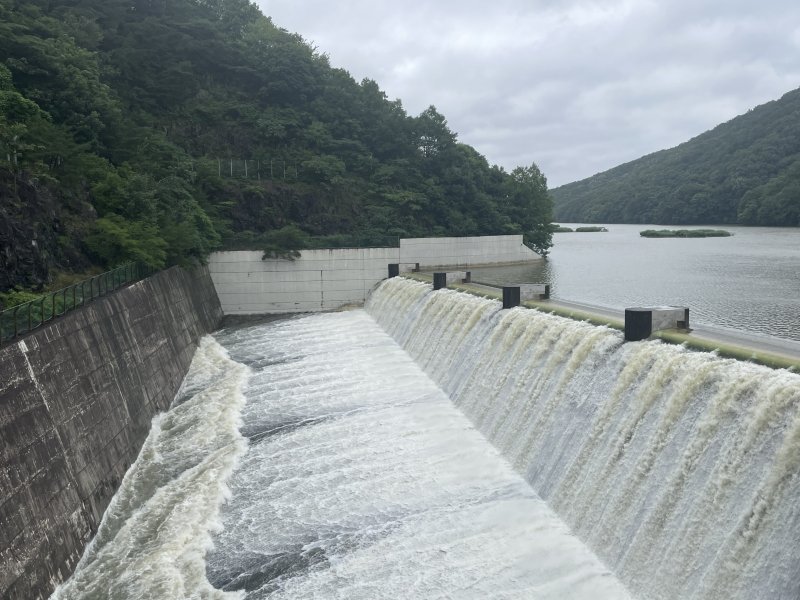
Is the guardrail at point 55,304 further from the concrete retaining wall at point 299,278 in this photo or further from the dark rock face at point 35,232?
the concrete retaining wall at point 299,278

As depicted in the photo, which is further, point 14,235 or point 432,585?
point 14,235

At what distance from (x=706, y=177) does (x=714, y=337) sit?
84088 millimetres

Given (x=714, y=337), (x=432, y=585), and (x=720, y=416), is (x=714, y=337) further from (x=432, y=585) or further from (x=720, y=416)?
(x=432, y=585)

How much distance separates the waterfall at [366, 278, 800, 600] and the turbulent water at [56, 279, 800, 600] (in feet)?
0.09

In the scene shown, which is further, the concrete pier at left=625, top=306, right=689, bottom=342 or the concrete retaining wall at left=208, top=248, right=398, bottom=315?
the concrete retaining wall at left=208, top=248, right=398, bottom=315

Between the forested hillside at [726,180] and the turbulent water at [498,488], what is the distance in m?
63.3

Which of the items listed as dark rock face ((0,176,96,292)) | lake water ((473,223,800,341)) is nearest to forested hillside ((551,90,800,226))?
lake water ((473,223,800,341))

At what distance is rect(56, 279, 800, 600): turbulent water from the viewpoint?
25.0ft

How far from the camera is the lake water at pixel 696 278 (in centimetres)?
1953

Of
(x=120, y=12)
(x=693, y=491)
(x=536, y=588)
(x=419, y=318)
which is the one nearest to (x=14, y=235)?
(x=419, y=318)

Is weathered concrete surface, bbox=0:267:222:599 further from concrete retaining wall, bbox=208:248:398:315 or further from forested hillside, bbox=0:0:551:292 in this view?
concrete retaining wall, bbox=208:248:398:315

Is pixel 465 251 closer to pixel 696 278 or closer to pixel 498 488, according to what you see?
pixel 696 278

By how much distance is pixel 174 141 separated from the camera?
4341cm

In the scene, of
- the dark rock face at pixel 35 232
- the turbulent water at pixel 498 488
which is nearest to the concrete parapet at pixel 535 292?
the turbulent water at pixel 498 488
